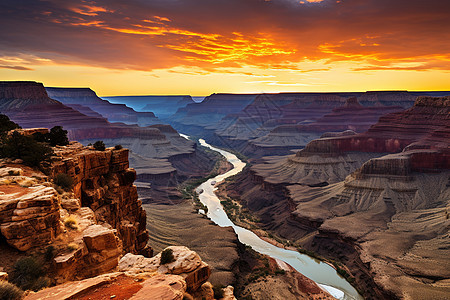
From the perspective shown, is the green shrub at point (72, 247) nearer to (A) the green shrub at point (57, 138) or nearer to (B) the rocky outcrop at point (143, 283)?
(B) the rocky outcrop at point (143, 283)

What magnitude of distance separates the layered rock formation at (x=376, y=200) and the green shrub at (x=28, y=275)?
36735 mm

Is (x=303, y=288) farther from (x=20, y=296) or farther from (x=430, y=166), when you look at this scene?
(x=430, y=166)

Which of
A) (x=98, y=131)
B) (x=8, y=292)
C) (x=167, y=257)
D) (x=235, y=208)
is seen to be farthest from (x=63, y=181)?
(x=98, y=131)

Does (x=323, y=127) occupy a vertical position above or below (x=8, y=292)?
below

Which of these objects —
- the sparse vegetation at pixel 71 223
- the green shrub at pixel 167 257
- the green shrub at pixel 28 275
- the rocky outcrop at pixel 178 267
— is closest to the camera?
the green shrub at pixel 28 275

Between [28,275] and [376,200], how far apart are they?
66145mm

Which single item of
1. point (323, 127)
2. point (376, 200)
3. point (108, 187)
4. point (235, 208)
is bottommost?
point (235, 208)

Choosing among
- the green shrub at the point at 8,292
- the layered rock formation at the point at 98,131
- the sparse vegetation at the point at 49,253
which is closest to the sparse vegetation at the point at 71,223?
the sparse vegetation at the point at 49,253

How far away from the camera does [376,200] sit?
65375 mm

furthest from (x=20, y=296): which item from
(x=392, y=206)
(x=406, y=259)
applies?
(x=392, y=206)

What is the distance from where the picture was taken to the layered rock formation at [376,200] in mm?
41875

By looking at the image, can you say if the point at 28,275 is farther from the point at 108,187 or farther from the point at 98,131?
the point at 98,131

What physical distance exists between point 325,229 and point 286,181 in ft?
115

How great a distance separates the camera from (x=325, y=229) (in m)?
56.5
